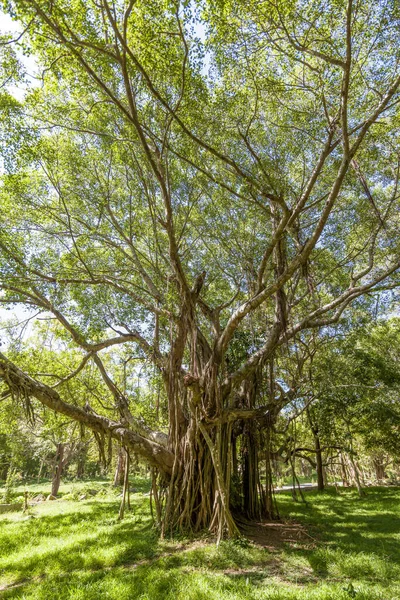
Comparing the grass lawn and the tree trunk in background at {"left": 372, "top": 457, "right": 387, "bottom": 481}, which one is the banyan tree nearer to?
the grass lawn

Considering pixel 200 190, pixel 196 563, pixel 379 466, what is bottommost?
pixel 196 563

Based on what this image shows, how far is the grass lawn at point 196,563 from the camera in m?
3.36

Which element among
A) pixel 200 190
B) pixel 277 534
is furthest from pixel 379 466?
pixel 200 190

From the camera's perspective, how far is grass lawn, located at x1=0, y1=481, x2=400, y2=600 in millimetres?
3355

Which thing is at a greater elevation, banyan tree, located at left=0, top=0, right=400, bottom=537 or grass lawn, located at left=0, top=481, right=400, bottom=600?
banyan tree, located at left=0, top=0, right=400, bottom=537

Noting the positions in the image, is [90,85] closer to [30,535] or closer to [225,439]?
[225,439]

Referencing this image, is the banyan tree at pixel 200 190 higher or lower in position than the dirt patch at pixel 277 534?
higher

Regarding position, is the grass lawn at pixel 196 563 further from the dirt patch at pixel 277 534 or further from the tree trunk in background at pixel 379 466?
the tree trunk in background at pixel 379 466

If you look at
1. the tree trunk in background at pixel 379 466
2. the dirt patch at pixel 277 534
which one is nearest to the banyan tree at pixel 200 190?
the dirt patch at pixel 277 534

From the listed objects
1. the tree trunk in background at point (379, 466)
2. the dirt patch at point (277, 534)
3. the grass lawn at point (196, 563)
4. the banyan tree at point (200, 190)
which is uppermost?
the banyan tree at point (200, 190)

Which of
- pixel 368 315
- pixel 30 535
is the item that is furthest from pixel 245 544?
pixel 368 315

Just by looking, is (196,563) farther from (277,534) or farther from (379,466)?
(379,466)

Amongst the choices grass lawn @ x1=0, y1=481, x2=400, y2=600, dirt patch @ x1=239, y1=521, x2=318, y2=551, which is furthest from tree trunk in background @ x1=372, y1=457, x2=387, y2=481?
dirt patch @ x1=239, y1=521, x2=318, y2=551

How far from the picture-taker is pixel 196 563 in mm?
4121
